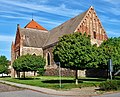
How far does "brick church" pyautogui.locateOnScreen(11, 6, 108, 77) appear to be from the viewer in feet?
167

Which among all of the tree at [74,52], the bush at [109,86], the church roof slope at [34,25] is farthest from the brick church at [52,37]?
the bush at [109,86]

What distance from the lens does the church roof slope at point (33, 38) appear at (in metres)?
58.9

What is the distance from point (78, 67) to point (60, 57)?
233 centimetres

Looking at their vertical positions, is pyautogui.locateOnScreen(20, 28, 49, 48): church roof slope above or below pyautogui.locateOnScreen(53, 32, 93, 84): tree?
above

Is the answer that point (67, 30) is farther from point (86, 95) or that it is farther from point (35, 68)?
point (86, 95)

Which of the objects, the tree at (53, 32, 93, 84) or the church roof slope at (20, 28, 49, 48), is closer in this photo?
the tree at (53, 32, 93, 84)

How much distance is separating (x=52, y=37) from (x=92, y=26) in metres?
12.4

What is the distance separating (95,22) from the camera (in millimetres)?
53000

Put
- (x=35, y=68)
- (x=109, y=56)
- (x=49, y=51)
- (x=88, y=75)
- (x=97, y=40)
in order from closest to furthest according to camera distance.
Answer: (x=109, y=56) < (x=35, y=68) < (x=88, y=75) < (x=97, y=40) < (x=49, y=51)

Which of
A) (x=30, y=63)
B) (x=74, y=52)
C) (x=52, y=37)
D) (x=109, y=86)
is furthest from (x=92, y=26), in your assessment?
(x=109, y=86)

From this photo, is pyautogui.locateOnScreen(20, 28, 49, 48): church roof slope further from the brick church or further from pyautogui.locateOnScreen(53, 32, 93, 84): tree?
pyautogui.locateOnScreen(53, 32, 93, 84): tree

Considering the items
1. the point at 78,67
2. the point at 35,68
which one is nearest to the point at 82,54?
the point at 78,67

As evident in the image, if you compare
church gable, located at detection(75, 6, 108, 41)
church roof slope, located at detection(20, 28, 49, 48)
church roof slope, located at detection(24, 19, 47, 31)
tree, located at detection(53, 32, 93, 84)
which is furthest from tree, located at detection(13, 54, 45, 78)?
church roof slope, located at detection(24, 19, 47, 31)

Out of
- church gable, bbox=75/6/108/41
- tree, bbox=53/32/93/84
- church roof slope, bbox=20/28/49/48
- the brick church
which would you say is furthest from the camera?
church roof slope, bbox=20/28/49/48
